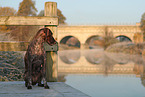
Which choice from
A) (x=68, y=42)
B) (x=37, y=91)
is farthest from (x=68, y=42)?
(x=37, y=91)

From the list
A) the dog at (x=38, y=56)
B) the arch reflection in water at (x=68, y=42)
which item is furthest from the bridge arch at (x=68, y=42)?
the dog at (x=38, y=56)

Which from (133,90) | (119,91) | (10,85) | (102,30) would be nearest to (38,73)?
(10,85)

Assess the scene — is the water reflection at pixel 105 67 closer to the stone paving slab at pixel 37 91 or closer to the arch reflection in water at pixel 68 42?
the stone paving slab at pixel 37 91

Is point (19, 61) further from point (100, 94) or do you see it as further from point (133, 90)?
point (133, 90)

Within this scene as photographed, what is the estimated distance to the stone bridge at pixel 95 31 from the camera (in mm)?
44125

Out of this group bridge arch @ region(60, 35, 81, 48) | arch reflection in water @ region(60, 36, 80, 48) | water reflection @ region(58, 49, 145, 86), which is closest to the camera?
water reflection @ region(58, 49, 145, 86)

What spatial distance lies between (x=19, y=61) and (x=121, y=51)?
1967cm

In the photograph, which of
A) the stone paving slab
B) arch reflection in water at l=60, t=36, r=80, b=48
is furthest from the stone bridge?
the stone paving slab

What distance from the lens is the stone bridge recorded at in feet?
145

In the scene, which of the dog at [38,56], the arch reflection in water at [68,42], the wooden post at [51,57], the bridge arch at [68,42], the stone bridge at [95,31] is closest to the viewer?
the dog at [38,56]

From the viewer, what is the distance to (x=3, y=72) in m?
6.15

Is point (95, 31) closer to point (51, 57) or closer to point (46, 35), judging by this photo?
point (51, 57)

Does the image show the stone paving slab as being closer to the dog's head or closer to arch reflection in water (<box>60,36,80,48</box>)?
the dog's head

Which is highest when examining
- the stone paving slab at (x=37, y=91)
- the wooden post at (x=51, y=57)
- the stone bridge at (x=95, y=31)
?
the stone bridge at (x=95, y=31)
